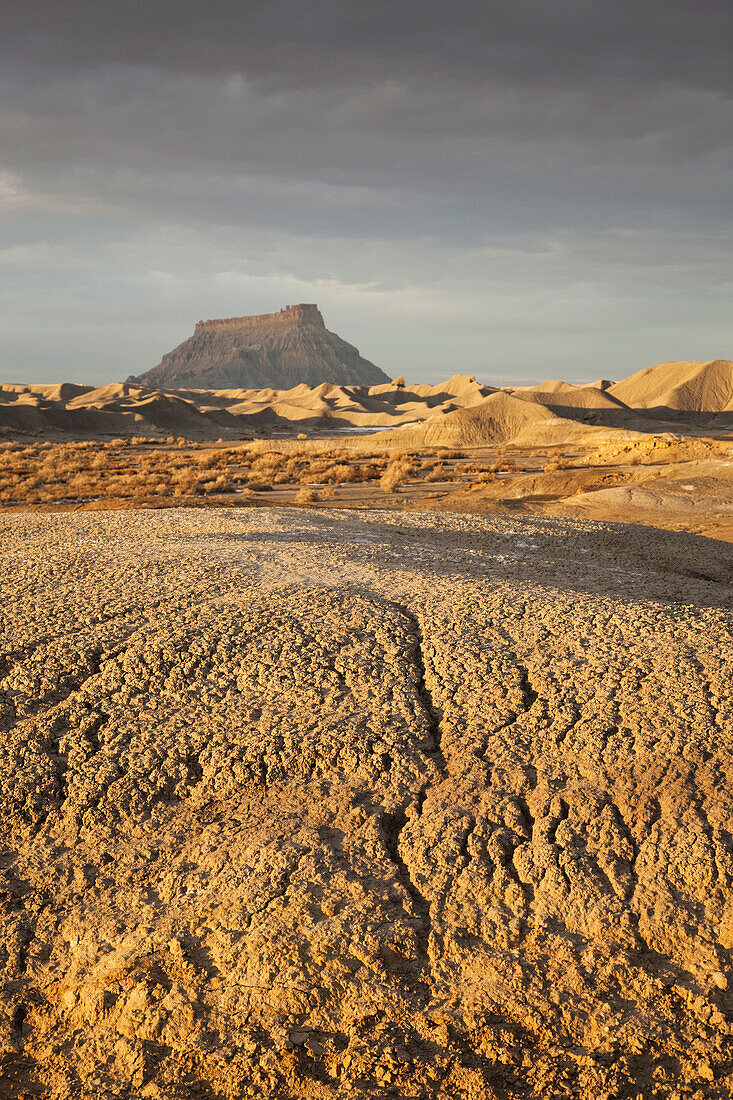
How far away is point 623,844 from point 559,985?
0.82 meters

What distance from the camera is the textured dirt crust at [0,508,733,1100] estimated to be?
267 centimetres

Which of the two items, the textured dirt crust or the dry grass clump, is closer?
the textured dirt crust

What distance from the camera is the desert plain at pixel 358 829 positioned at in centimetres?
267

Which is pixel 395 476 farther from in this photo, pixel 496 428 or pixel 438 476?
pixel 496 428

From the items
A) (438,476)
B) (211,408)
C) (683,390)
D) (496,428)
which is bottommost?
(438,476)

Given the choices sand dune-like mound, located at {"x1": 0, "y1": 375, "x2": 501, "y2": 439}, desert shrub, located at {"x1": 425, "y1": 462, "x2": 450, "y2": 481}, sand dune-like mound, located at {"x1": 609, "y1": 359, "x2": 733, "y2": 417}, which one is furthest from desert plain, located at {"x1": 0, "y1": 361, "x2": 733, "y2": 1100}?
sand dune-like mound, located at {"x1": 609, "y1": 359, "x2": 733, "y2": 417}

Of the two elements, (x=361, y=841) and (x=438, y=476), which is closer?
(x=361, y=841)

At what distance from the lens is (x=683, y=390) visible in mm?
83000

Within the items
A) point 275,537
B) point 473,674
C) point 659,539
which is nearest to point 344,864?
point 473,674

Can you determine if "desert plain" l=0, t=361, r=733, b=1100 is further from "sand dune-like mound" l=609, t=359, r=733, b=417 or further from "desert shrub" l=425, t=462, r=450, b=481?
"sand dune-like mound" l=609, t=359, r=733, b=417

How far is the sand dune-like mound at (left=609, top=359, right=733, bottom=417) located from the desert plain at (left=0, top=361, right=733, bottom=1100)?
266 feet

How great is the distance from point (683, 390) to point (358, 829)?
296 feet

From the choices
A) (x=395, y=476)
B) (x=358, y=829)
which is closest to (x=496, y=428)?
(x=395, y=476)

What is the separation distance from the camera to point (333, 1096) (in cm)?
248
